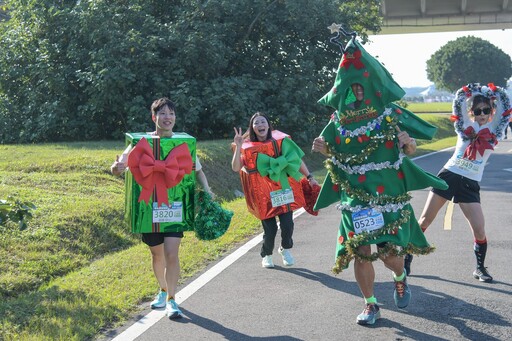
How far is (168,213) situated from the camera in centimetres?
652

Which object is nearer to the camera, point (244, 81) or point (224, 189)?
point (224, 189)

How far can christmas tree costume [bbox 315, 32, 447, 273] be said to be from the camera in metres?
6.01

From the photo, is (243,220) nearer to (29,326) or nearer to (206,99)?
(29,326)

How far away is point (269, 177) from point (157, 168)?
2.18 metres

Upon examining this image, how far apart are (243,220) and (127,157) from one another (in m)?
5.57

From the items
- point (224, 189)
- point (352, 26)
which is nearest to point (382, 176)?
point (224, 189)

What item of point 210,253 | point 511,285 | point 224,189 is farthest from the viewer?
point 224,189

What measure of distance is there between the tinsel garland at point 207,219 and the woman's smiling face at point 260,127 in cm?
170

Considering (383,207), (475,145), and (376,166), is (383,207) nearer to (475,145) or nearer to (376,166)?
(376,166)

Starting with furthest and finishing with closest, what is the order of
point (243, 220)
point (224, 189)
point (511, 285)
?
point (224, 189), point (243, 220), point (511, 285)

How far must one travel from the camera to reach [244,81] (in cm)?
2120

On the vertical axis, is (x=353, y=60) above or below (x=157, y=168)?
above

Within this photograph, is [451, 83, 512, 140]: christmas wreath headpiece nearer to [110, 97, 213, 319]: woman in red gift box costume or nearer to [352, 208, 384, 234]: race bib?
[352, 208, 384, 234]: race bib

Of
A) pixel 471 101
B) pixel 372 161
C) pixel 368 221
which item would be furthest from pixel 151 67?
pixel 368 221
